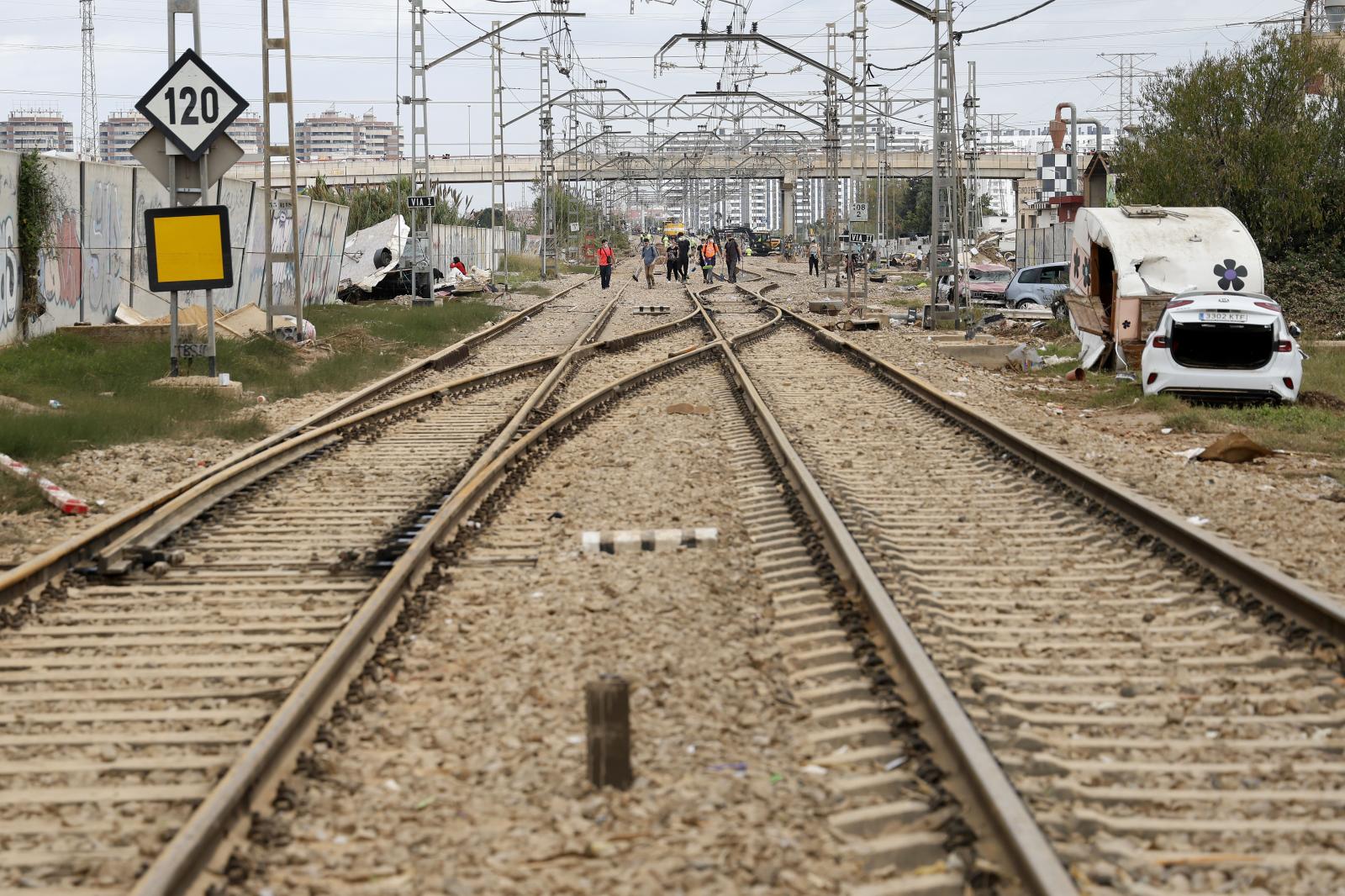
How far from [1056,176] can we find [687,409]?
44.5 meters

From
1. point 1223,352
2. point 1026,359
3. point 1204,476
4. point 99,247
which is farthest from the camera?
point 99,247

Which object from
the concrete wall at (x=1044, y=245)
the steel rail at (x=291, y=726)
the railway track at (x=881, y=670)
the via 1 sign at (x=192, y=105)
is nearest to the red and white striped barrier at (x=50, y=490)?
the railway track at (x=881, y=670)

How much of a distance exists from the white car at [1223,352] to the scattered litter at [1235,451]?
12.9 ft

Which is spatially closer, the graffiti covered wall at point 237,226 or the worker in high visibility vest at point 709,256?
the graffiti covered wall at point 237,226

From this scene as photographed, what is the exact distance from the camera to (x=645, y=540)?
372 inches

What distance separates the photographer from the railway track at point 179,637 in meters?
5.18

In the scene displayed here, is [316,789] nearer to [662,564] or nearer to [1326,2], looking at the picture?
[662,564]

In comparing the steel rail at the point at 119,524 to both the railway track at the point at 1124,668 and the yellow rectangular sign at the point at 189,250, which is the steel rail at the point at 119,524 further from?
the railway track at the point at 1124,668

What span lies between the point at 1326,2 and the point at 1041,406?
1303 inches

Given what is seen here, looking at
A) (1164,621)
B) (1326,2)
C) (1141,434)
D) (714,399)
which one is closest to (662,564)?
(1164,621)

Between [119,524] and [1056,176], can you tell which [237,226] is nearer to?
[119,524]

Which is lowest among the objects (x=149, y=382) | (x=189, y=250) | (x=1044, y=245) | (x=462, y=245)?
(x=149, y=382)

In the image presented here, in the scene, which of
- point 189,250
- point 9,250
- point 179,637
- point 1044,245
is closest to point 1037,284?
point 1044,245

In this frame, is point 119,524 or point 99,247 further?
point 99,247
